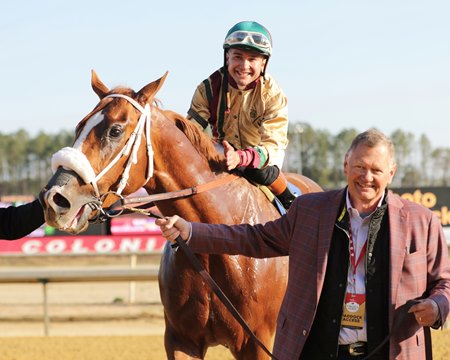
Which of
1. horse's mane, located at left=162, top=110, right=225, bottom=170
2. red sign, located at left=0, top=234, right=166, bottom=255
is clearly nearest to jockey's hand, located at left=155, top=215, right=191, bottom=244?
horse's mane, located at left=162, top=110, right=225, bottom=170

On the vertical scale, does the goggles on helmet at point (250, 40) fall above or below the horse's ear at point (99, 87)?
above

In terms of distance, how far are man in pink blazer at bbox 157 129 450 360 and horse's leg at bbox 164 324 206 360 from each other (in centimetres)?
127

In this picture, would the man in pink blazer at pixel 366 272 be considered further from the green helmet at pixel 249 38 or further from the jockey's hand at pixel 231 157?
the green helmet at pixel 249 38

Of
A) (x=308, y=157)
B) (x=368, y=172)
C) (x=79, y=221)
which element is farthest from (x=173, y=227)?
(x=308, y=157)

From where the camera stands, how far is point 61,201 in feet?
13.6

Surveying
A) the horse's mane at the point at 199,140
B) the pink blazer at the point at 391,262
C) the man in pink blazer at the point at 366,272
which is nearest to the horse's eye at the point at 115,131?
the horse's mane at the point at 199,140

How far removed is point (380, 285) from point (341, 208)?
410 mm

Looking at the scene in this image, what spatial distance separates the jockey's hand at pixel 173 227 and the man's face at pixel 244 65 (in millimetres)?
1470

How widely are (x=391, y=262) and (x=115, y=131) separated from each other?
5.61 ft

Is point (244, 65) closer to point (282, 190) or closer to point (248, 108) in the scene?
point (248, 108)

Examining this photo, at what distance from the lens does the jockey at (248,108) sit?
515 cm

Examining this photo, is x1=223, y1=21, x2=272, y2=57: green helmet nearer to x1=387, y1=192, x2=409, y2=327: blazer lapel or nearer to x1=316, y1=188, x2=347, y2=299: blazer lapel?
x1=316, y1=188, x2=347, y2=299: blazer lapel

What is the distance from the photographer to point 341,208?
374 centimetres

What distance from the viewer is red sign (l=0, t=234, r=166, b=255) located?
17.1m
